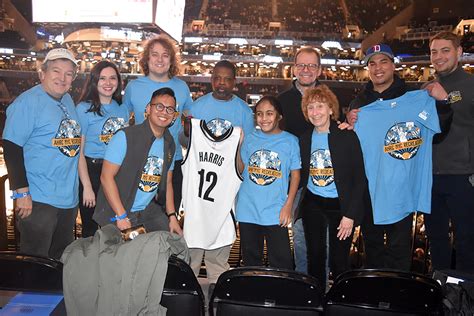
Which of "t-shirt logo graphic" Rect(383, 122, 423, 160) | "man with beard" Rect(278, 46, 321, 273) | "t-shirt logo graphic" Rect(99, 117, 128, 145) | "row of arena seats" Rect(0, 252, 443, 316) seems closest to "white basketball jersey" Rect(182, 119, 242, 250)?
"man with beard" Rect(278, 46, 321, 273)

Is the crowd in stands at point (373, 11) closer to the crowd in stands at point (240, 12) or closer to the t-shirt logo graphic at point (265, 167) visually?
the crowd in stands at point (240, 12)

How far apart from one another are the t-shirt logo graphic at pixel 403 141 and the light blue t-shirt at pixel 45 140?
2.17 metres

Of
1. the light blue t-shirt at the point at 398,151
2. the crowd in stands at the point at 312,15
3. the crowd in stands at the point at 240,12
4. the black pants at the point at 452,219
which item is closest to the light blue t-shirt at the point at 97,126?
the light blue t-shirt at the point at 398,151

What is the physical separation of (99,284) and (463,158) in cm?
263

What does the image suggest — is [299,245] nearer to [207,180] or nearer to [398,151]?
[207,180]

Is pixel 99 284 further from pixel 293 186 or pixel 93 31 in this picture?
pixel 93 31

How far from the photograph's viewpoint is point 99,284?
207cm

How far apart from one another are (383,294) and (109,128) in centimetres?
229

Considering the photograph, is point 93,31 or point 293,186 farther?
point 93,31

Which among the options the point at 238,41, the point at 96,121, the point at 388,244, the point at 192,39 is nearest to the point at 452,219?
the point at 388,244

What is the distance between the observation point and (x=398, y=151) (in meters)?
3.12

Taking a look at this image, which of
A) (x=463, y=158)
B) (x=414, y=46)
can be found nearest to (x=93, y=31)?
(x=463, y=158)

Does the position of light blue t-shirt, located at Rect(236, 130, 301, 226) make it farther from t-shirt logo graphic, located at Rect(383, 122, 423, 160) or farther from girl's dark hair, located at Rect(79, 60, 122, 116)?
girl's dark hair, located at Rect(79, 60, 122, 116)

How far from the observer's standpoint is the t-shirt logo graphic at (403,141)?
3.12m
